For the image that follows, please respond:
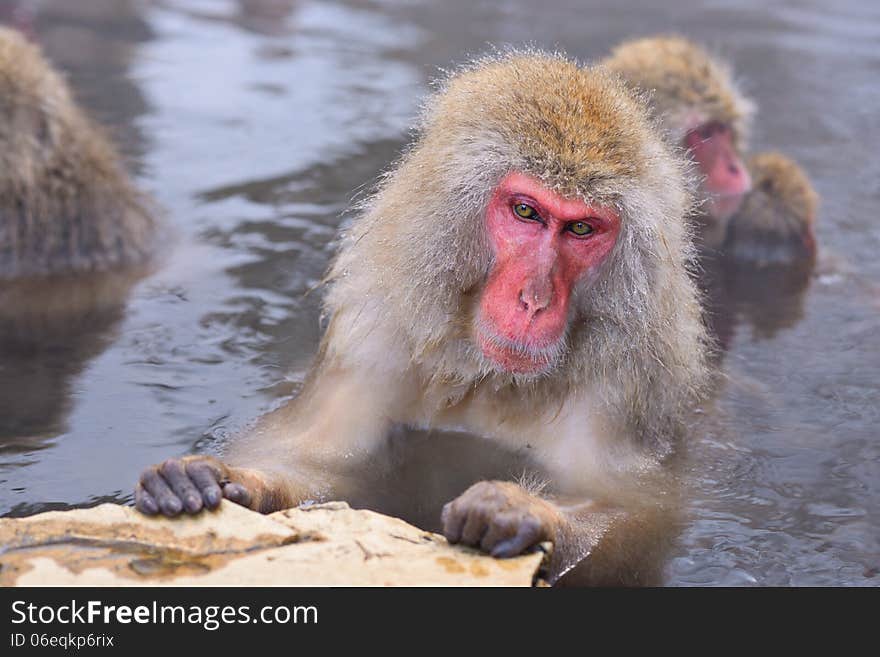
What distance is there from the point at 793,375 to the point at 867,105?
4563mm

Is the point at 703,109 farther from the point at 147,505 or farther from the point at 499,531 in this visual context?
the point at 147,505

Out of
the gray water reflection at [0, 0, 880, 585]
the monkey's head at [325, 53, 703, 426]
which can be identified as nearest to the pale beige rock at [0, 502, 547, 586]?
the monkey's head at [325, 53, 703, 426]

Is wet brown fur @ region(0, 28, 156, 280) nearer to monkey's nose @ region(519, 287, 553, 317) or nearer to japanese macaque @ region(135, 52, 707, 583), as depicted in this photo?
japanese macaque @ region(135, 52, 707, 583)

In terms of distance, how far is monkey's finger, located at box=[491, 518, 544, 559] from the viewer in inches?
129

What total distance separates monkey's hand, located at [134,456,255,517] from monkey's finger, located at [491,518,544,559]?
70 centimetres

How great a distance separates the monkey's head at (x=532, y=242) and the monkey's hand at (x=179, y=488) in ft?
2.69

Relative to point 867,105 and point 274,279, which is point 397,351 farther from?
point 867,105

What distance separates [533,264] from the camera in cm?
365

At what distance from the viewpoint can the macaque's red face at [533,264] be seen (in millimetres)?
3623

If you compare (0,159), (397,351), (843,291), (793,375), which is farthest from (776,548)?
(0,159)

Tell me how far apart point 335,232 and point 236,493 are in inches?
136
